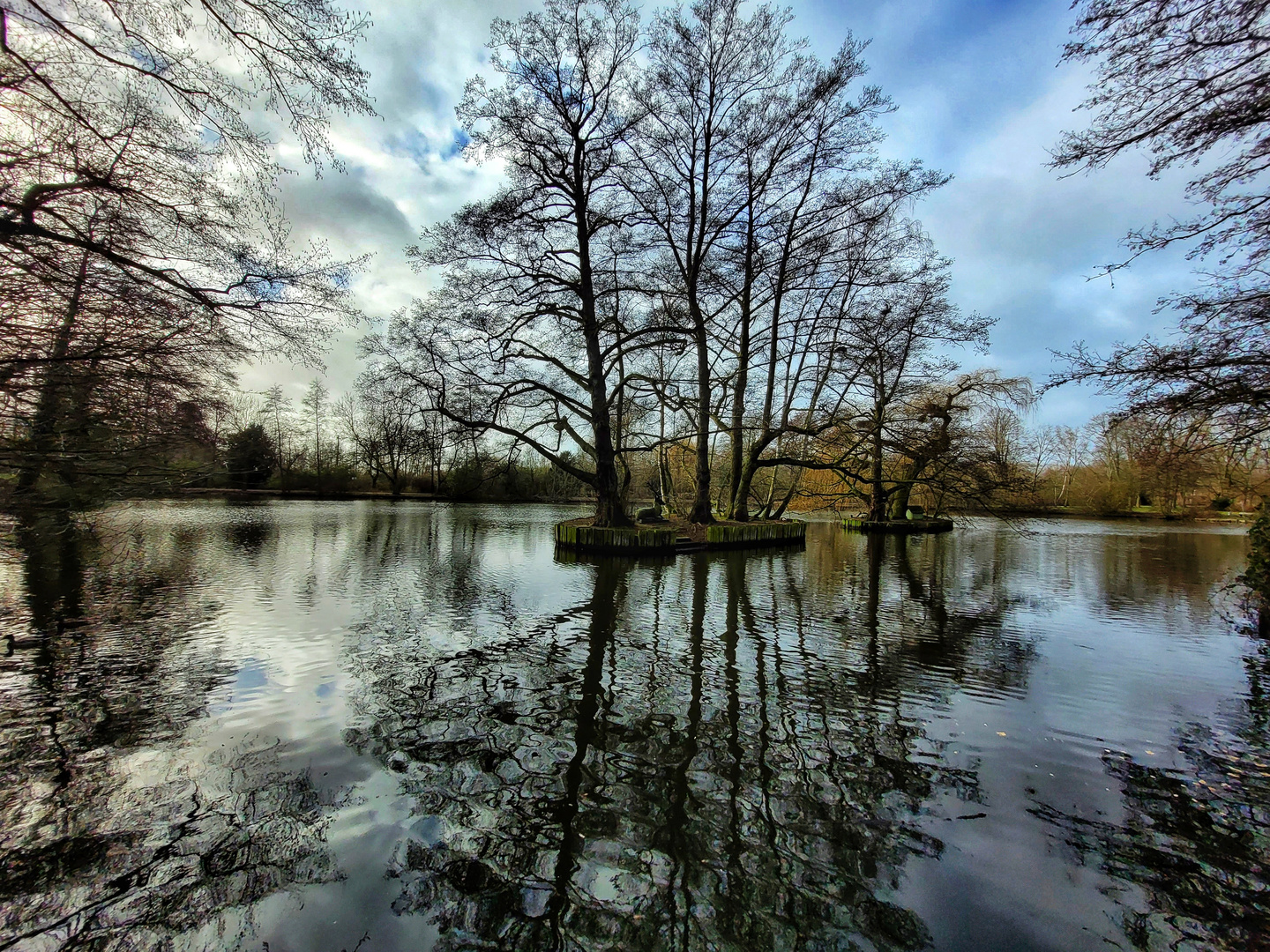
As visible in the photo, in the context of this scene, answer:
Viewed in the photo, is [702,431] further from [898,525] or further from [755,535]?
[898,525]

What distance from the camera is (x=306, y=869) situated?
269cm

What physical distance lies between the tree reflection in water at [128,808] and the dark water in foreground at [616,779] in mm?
18

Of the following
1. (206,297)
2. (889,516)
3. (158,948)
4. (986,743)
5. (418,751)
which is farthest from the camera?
(889,516)

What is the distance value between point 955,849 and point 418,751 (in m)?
3.32

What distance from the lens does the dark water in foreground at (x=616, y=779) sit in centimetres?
243

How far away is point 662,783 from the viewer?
3443 millimetres

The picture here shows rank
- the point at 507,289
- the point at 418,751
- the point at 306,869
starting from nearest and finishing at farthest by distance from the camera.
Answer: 1. the point at 306,869
2. the point at 418,751
3. the point at 507,289

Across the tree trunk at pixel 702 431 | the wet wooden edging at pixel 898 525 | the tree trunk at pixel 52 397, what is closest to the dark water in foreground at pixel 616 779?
the tree trunk at pixel 52 397

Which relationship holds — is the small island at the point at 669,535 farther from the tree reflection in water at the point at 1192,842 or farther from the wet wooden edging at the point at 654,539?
the tree reflection in water at the point at 1192,842

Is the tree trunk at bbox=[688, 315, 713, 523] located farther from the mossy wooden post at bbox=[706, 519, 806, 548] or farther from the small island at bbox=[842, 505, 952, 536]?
the small island at bbox=[842, 505, 952, 536]

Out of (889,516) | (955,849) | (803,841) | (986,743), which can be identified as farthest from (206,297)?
(889,516)

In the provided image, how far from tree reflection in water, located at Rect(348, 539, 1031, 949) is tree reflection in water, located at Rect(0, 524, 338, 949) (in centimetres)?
66

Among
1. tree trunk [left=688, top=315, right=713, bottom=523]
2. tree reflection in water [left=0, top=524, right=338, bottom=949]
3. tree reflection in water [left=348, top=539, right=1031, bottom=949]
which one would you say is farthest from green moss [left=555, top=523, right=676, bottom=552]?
tree reflection in water [left=0, top=524, right=338, bottom=949]

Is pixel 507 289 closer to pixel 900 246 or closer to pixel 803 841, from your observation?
pixel 900 246
